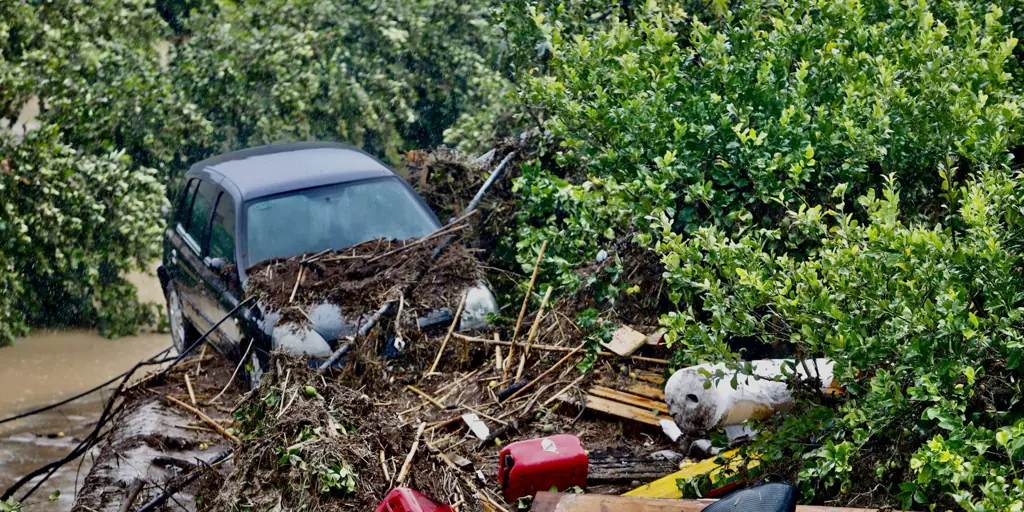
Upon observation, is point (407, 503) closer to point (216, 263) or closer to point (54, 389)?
point (216, 263)

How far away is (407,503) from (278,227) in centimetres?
414

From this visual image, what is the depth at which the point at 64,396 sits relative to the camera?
10539 millimetres

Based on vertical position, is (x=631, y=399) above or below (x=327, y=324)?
below

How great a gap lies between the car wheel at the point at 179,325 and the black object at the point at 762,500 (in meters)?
6.89

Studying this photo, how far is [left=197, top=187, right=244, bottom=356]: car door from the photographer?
7355mm

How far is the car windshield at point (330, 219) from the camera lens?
7.54 meters

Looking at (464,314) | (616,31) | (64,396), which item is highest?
(616,31)

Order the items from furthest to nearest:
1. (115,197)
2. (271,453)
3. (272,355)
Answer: (115,197)
(272,355)
(271,453)

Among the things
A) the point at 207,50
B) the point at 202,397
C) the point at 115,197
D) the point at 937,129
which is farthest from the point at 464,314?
the point at 207,50

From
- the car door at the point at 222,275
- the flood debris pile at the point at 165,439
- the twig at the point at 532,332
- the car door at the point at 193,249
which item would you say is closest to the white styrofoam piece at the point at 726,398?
the twig at the point at 532,332

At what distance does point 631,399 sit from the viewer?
5.82 m

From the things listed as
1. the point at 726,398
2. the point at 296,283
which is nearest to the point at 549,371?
the point at 726,398

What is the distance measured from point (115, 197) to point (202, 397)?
3.72 metres

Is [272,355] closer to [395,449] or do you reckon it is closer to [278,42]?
[395,449]
